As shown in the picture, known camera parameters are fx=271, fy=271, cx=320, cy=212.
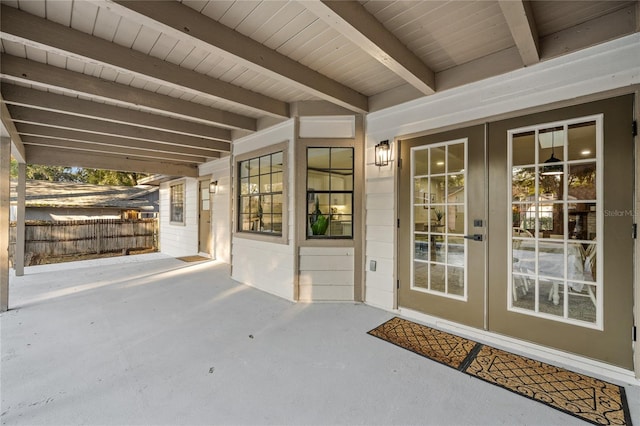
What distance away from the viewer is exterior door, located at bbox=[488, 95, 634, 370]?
2.03m

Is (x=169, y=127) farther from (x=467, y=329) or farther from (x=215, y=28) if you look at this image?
(x=467, y=329)

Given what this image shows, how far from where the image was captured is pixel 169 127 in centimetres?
427

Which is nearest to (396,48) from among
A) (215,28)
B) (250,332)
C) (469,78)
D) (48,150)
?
(469,78)

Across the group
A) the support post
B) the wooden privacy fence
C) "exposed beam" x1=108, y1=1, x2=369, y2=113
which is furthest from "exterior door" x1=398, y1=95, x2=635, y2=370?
the wooden privacy fence

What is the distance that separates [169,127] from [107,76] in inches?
51.1

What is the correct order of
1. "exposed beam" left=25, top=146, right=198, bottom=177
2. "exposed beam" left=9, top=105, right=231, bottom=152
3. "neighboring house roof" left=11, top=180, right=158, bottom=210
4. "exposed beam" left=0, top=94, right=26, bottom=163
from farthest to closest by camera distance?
1. "neighboring house roof" left=11, top=180, right=158, bottom=210
2. "exposed beam" left=25, top=146, right=198, bottom=177
3. "exposed beam" left=9, top=105, right=231, bottom=152
4. "exposed beam" left=0, top=94, right=26, bottom=163

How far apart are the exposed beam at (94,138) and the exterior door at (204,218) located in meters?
1.35

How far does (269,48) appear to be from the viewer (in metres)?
2.50

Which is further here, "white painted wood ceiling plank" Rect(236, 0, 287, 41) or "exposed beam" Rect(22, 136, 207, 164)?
"exposed beam" Rect(22, 136, 207, 164)

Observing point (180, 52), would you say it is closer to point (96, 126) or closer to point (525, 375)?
point (96, 126)

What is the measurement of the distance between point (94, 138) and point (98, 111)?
5.00ft

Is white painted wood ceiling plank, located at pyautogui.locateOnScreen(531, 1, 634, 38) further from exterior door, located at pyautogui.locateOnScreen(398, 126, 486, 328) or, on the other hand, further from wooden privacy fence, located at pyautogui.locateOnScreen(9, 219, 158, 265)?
wooden privacy fence, located at pyautogui.locateOnScreen(9, 219, 158, 265)

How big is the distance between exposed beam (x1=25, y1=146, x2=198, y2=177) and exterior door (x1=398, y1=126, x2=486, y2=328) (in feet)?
20.1

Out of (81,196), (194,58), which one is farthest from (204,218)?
(81,196)
